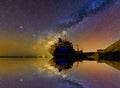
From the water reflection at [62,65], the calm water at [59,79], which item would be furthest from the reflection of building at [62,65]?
the calm water at [59,79]

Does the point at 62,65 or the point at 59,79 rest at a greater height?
the point at 62,65

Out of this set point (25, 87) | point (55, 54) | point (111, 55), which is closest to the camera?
point (25, 87)

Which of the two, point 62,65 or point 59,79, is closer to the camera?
point 59,79

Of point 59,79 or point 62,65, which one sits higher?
point 62,65

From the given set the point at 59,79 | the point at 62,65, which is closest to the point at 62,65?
the point at 62,65

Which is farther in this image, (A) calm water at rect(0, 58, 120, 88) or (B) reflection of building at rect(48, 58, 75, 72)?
Answer: (B) reflection of building at rect(48, 58, 75, 72)

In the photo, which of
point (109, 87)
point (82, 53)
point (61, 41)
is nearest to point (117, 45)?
point (82, 53)

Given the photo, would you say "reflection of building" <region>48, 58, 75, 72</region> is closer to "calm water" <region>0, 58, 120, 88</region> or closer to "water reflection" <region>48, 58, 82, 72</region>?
"water reflection" <region>48, 58, 82, 72</region>

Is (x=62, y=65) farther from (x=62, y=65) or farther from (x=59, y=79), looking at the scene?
(x=59, y=79)

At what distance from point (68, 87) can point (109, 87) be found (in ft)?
4.78

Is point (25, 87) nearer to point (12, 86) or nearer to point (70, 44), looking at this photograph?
point (12, 86)

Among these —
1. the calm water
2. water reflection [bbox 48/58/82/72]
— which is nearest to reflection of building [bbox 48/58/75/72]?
water reflection [bbox 48/58/82/72]

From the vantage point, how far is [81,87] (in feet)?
37.2

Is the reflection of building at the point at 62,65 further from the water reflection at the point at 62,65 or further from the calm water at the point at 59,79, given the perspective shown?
the calm water at the point at 59,79
